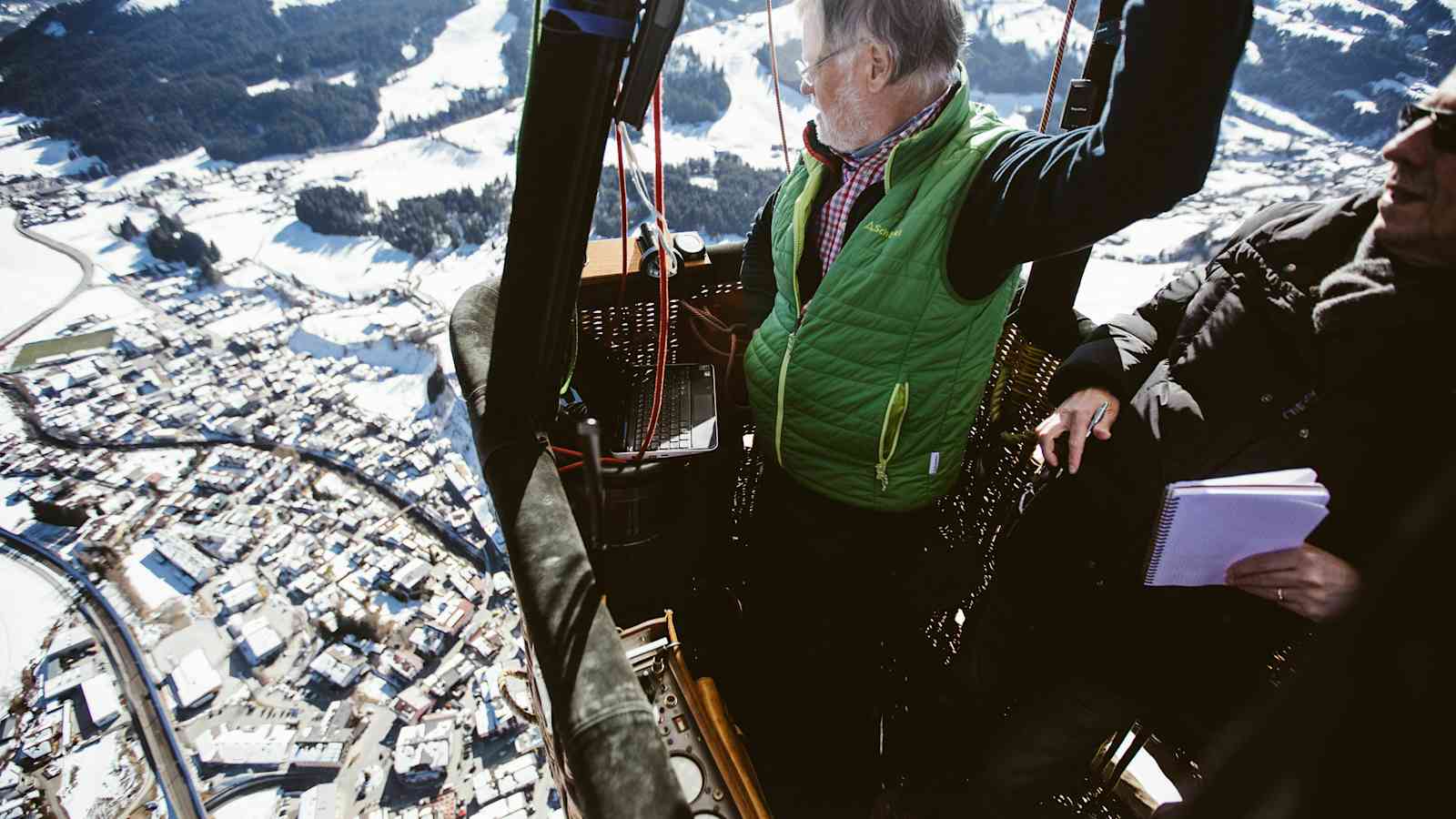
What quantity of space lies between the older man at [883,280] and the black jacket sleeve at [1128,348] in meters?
0.20

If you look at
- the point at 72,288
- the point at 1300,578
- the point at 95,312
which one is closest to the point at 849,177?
the point at 1300,578

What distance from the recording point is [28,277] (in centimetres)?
2089

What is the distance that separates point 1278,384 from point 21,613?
50.9 feet

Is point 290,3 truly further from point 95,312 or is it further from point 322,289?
point 95,312

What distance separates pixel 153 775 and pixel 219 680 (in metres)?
1.48

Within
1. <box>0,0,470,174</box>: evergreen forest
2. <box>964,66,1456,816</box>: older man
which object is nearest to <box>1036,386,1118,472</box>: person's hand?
<box>964,66,1456,816</box>: older man

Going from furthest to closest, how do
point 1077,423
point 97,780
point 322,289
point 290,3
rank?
point 290,3
point 322,289
point 97,780
point 1077,423

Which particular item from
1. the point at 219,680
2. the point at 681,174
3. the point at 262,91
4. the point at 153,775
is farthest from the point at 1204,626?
the point at 262,91

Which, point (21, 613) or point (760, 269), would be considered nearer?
point (760, 269)

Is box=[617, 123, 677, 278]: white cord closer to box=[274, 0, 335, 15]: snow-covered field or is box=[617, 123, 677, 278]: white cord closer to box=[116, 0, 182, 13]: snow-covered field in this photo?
box=[274, 0, 335, 15]: snow-covered field

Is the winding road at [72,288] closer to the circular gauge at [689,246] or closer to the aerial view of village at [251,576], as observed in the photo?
the aerial view of village at [251,576]

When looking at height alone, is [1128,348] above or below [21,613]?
above

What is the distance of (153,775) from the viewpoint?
758cm

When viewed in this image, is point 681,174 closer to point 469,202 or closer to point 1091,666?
point 469,202
